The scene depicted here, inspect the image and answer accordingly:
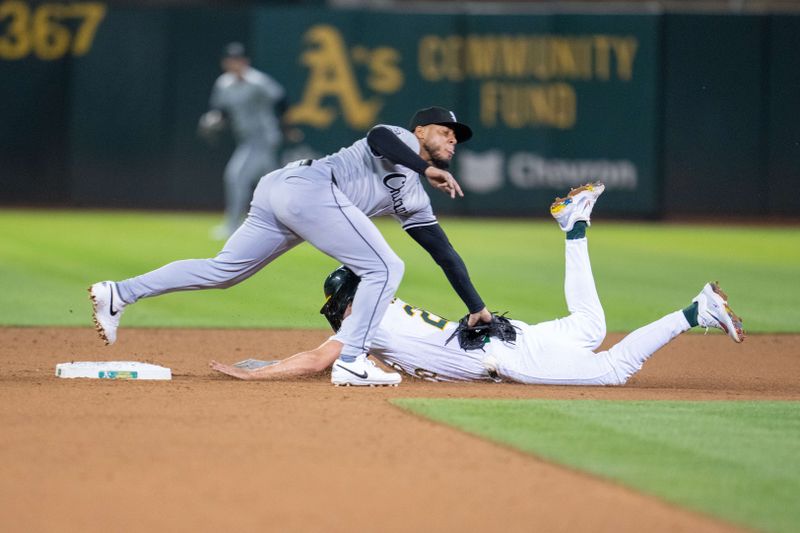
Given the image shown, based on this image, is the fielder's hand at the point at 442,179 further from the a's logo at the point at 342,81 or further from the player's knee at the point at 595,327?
the a's logo at the point at 342,81

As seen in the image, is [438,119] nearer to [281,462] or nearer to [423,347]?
[423,347]

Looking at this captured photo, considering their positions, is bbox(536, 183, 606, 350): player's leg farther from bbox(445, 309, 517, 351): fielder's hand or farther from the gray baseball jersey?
the gray baseball jersey

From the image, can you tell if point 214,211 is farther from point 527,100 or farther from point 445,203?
point 527,100

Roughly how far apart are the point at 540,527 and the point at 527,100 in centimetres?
1743

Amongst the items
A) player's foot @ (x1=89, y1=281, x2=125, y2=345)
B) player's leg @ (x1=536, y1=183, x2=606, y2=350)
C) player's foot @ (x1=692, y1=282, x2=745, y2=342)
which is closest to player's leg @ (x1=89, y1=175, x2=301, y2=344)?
player's foot @ (x1=89, y1=281, x2=125, y2=345)

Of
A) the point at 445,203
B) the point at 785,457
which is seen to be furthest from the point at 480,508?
the point at 445,203

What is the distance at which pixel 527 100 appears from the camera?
837 inches

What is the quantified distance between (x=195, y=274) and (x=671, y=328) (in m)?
2.52

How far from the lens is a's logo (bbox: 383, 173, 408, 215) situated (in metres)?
7.03

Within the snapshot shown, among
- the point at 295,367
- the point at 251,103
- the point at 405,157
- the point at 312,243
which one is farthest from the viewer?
the point at 251,103

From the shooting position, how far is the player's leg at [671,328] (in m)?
7.07

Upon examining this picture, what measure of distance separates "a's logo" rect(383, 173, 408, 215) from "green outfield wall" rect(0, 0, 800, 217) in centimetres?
1409

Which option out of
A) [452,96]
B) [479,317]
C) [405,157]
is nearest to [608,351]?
[479,317]

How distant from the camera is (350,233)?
6.85m
